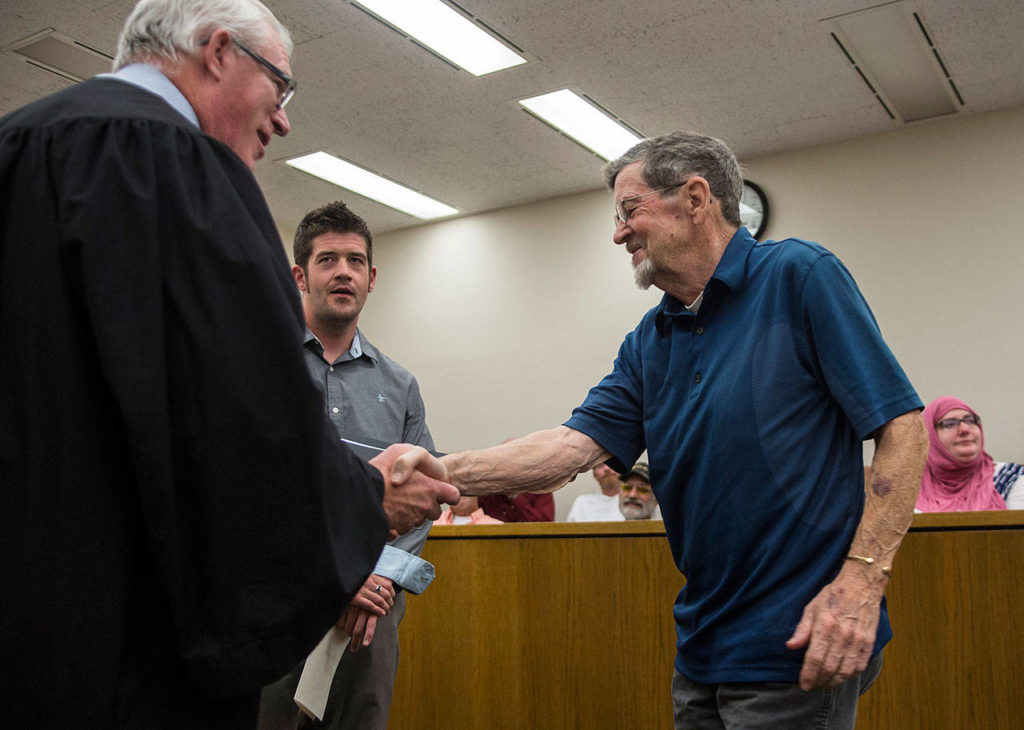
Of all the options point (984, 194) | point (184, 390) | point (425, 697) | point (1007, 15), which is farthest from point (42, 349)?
point (984, 194)

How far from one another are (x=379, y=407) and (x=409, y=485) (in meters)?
0.95

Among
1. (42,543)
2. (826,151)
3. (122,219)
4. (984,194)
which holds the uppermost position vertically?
(826,151)

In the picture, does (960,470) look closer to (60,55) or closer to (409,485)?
(409,485)

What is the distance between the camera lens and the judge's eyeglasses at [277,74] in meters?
1.17

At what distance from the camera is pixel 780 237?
19.2 feet

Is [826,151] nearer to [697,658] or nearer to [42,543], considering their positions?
[697,658]

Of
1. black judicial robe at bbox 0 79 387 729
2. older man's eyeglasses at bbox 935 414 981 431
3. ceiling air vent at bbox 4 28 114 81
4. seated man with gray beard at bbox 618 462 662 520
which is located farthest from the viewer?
seated man with gray beard at bbox 618 462 662 520

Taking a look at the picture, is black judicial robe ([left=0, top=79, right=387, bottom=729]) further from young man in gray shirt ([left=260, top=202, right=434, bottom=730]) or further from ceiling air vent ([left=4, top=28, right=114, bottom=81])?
ceiling air vent ([left=4, top=28, right=114, bottom=81])

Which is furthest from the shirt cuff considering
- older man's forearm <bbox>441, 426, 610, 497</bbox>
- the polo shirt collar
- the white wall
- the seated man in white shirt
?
the white wall

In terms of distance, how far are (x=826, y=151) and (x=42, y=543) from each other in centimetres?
596

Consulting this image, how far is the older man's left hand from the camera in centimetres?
126

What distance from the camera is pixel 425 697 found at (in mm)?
3314

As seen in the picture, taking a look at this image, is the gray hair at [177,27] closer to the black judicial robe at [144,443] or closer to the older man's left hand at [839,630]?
the black judicial robe at [144,443]

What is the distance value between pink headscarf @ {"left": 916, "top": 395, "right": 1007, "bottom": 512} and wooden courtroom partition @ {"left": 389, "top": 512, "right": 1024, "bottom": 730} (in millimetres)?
2126
